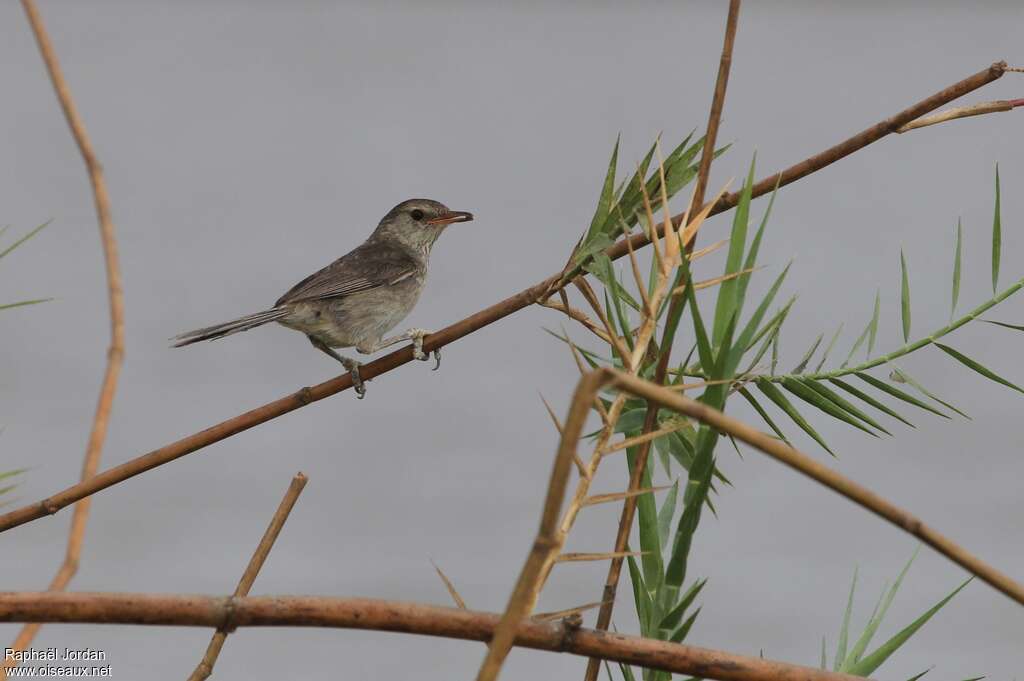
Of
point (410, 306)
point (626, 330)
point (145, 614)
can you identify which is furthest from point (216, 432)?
point (410, 306)

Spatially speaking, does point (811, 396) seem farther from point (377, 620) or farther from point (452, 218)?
point (452, 218)

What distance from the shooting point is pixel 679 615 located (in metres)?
1.71

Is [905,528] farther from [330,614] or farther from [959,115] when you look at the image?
[959,115]

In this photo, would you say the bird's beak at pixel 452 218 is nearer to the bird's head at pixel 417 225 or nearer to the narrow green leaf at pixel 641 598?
the bird's head at pixel 417 225

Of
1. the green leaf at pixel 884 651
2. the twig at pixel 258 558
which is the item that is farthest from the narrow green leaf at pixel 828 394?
the twig at pixel 258 558

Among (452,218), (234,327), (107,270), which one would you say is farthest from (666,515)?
(452,218)

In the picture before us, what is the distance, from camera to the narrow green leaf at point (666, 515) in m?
1.84

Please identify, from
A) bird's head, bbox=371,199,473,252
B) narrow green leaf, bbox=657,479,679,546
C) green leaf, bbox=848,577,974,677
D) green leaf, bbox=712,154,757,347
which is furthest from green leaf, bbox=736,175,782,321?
bird's head, bbox=371,199,473,252

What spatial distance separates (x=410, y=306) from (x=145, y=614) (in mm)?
4278

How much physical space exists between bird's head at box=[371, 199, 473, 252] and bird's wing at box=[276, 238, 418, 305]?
251 mm

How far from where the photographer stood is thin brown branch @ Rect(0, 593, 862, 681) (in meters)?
1.17

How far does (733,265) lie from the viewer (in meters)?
1.73

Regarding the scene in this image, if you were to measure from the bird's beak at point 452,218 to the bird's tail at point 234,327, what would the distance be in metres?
1.18

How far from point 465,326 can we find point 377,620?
1021 mm
